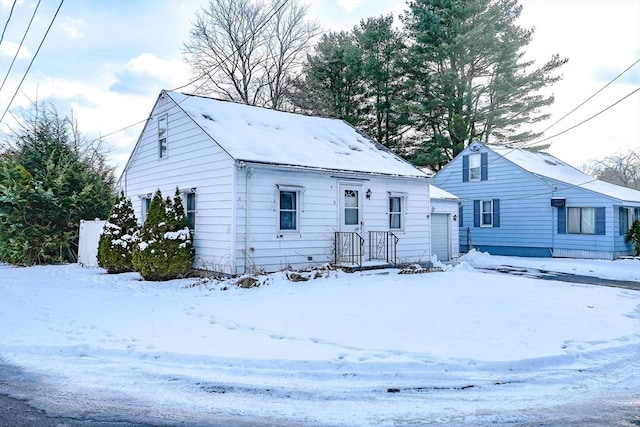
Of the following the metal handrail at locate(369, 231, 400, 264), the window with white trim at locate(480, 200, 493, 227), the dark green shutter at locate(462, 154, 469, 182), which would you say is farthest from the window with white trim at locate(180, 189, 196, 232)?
the window with white trim at locate(480, 200, 493, 227)

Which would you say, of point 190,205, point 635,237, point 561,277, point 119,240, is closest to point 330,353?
point 190,205

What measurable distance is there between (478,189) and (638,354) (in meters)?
19.2

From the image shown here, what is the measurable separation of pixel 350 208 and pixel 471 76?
21.3 metres

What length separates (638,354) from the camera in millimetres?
6363

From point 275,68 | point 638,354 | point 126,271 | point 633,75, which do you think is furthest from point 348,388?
point 275,68

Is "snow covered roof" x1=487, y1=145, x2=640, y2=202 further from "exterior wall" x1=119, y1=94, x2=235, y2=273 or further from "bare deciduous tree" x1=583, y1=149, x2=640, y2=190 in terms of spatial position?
"bare deciduous tree" x1=583, y1=149, x2=640, y2=190

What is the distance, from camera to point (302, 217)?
44.6ft

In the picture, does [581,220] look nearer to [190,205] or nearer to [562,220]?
[562,220]

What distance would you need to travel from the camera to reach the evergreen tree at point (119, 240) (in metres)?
14.6

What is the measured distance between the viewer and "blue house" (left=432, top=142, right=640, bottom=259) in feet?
67.9

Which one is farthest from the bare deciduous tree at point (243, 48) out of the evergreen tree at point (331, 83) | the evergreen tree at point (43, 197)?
the evergreen tree at point (43, 197)

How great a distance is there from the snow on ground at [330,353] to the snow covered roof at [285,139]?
4.25 metres

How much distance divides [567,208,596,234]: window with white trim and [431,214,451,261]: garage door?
5.94 m

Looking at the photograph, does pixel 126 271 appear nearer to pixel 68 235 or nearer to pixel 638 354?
pixel 68 235
